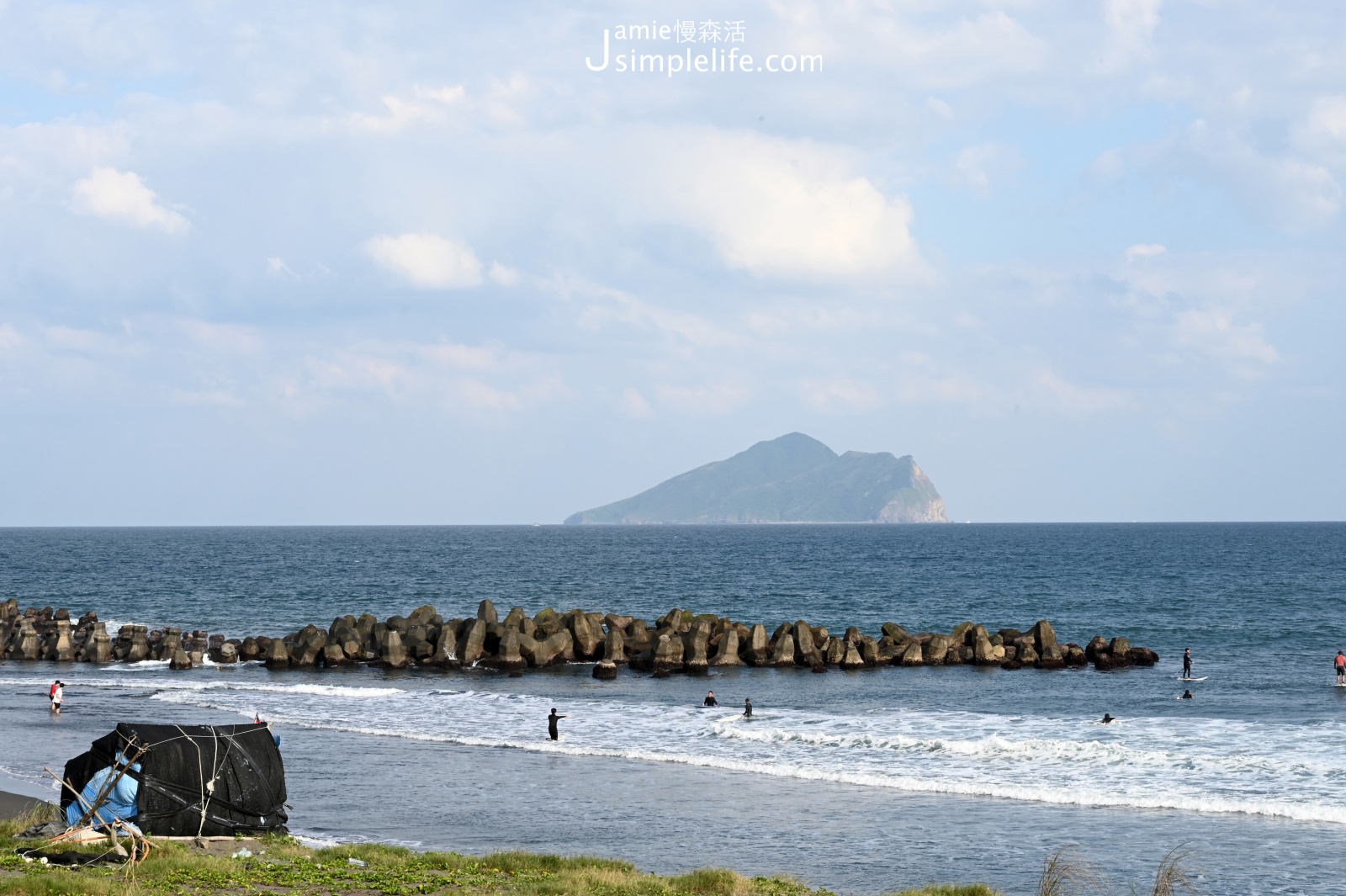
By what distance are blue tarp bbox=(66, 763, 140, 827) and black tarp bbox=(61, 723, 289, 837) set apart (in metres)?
0.12

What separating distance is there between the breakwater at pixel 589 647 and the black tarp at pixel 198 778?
28.8 meters

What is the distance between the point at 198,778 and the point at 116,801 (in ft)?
4.74

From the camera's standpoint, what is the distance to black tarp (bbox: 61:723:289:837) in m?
23.4

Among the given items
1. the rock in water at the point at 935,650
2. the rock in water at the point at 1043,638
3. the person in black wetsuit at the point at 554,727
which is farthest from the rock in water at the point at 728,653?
the person in black wetsuit at the point at 554,727

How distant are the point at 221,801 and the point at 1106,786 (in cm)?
2102

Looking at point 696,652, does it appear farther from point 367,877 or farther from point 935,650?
point 367,877

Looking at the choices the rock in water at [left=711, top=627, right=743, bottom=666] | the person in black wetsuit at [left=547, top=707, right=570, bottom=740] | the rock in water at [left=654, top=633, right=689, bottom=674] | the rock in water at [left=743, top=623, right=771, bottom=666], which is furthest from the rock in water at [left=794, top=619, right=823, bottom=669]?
the person in black wetsuit at [left=547, top=707, right=570, bottom=740]

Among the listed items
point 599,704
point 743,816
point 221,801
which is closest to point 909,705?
point 599,704

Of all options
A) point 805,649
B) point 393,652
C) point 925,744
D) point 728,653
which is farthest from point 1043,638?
point 393,652

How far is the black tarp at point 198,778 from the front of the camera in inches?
920

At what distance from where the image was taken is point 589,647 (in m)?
58.4

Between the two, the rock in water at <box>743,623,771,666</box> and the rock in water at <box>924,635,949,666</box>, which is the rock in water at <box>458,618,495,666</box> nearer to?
the rock in water at <box>743,623,771,666</box>

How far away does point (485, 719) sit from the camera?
43281 millimetres

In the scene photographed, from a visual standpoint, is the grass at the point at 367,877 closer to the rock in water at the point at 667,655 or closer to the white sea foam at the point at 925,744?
the white sea foam at the point at 925,744
